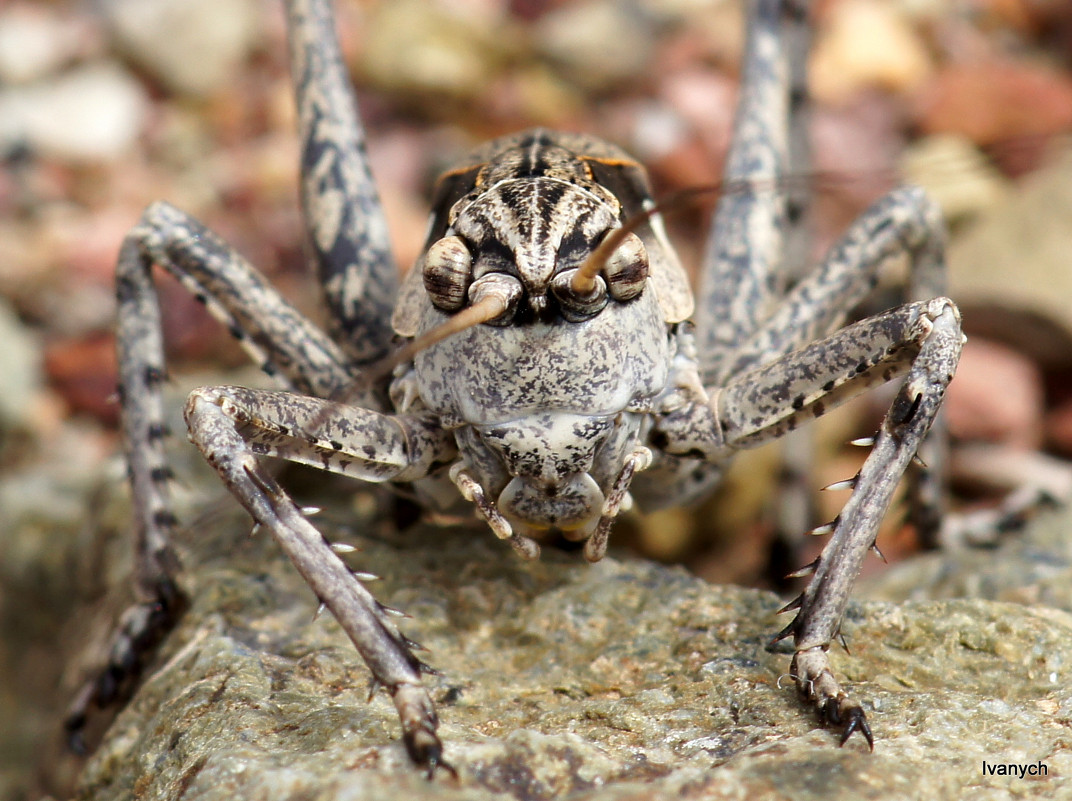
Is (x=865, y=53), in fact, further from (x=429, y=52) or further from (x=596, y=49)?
(x=429, y=52)

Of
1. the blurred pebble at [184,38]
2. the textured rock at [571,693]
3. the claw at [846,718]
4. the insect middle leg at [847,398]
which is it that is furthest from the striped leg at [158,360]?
the blurred pebble at [184,38]

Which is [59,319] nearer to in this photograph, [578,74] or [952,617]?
[578,74]

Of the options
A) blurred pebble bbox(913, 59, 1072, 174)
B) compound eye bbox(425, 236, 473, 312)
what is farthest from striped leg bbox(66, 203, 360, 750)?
blurred pebble bbox(913, 59, 1072, 174)

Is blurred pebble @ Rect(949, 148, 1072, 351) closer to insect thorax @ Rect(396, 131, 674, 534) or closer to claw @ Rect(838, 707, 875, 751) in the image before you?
insect thorax @ Rect(396, 131, 674, 534)

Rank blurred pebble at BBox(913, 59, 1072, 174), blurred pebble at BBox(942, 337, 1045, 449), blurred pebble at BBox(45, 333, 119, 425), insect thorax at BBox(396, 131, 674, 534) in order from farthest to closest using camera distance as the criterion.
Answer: blurred pebble at BBox(913, 59, 1072, 174)
blurred pebble at BBox(45, 333, 119, 425)
blurred pebble at BBox(942, 337, 1045, 449)
insect thorax at BBox(396, 131, 674, 534)

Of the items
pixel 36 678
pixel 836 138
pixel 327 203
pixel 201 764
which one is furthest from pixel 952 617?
pixel 836 138

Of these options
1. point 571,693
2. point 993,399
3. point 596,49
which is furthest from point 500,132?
point 571,693
